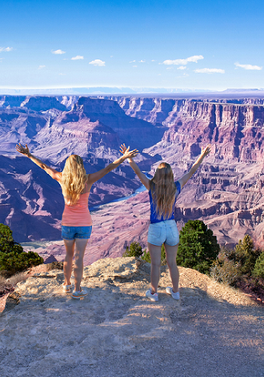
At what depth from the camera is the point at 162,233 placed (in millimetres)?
5898

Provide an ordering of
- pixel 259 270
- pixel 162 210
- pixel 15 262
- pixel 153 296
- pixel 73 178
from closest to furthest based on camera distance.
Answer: pixel 73 178 → pixel 162 210 → pixel 153 296 → pixel 15 262 → pixel 259 270

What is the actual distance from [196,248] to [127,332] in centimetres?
914

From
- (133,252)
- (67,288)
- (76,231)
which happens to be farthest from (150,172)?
(76,231)

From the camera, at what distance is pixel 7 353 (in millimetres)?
4703

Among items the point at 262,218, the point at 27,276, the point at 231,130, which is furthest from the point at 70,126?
the point at 27,276

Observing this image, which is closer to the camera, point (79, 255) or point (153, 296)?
point (79, 255)

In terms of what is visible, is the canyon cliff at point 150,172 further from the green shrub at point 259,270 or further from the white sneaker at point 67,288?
the white sneaker at point 67,288

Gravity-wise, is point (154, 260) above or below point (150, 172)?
above

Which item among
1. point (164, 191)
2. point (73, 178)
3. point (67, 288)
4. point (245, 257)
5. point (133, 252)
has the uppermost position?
point (73, 178)

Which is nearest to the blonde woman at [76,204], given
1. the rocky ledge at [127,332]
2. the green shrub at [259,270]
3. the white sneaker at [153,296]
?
the rocky ledge at [127,332]

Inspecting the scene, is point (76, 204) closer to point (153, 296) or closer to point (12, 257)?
point (153, 296)

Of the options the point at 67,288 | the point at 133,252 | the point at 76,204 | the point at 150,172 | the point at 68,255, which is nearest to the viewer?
the point at 76,204

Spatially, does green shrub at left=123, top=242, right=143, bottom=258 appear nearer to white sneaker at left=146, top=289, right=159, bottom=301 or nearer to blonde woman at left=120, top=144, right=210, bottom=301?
white sneaker at left=146, top=289, right=159, bottom=301

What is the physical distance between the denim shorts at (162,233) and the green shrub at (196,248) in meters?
7.58
